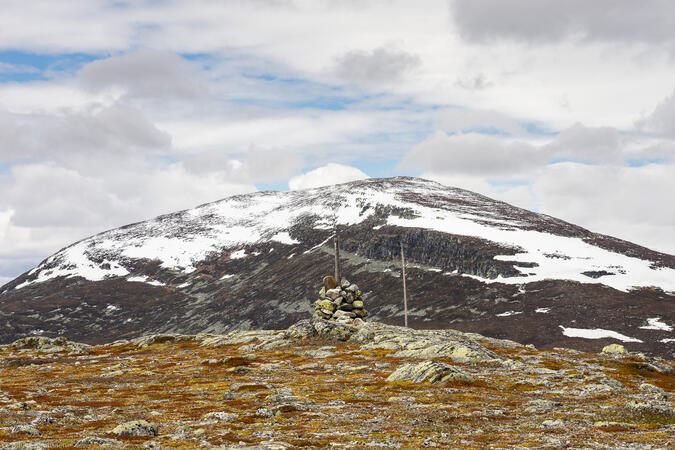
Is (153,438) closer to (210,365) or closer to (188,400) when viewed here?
(188,400)

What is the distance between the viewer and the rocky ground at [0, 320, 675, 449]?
2011 centimetres

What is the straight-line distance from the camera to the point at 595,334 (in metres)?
151

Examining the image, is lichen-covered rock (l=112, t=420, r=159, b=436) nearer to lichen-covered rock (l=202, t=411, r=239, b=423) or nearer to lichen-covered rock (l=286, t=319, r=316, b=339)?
lichen-covered rock (l=202, t=411, r=239, b=423)

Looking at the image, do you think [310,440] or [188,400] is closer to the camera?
[310,440]

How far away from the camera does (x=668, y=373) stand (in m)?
44.4

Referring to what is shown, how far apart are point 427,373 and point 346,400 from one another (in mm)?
7702

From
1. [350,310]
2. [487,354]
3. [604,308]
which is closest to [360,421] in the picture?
[487,354]

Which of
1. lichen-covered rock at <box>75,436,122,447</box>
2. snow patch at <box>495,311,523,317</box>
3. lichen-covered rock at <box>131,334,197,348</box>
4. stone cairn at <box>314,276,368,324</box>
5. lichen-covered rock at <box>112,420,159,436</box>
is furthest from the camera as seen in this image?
snow patch at <box>495,311,523,317</box>

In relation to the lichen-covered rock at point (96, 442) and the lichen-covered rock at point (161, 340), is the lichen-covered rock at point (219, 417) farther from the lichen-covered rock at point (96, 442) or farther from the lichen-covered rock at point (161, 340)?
the lichen-covered rock at point (161, 340)

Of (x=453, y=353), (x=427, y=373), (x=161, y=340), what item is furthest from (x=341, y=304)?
(x=427, y=373)

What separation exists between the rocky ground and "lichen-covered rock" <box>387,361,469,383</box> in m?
0.10

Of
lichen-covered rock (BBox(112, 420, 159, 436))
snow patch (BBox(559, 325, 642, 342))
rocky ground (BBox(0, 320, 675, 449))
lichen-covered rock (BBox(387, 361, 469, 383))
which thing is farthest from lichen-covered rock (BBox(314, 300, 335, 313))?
snow patch (BBox(559, 325, 642, 342))

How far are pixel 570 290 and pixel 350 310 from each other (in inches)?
5183

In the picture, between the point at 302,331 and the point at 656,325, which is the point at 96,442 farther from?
the point at 656,325
